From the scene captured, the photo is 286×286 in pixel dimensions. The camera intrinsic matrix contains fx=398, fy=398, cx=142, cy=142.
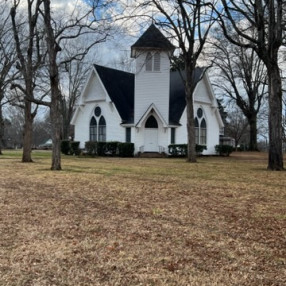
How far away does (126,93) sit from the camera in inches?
1384

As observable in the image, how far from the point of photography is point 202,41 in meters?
23.3

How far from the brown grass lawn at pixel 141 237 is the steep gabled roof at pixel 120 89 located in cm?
2342

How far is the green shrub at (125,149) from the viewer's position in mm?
31188

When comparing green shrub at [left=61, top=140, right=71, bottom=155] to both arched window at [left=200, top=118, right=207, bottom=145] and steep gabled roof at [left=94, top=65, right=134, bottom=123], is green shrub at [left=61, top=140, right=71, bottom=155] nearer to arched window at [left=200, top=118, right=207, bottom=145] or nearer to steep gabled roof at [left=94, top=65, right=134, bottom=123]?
steep gabled roof at [left=94, top=65, right=134, bottom=123]

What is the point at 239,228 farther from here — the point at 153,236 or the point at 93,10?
the point at 93,10

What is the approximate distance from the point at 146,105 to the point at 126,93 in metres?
3.80

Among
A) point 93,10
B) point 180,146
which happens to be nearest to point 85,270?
point 93,10

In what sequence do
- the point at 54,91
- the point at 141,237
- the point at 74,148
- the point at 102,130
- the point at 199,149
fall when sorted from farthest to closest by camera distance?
1. the point at 74,148
2. the point at 102,130
3. the point at 199,149
4. the point at 54,91
5. the point at 141,237

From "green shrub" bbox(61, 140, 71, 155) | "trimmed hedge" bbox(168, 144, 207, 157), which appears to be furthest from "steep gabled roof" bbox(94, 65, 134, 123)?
"green shrub" bbox(61, 140, 71, 155)

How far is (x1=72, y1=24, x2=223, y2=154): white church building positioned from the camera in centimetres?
3203

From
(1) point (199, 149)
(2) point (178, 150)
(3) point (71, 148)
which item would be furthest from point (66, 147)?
(1) point (199, 149)

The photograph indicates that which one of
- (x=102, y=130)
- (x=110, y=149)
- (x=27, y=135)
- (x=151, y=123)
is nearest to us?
(x=27, y=135)

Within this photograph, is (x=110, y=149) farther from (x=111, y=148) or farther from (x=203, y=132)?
(x=203, y=132)

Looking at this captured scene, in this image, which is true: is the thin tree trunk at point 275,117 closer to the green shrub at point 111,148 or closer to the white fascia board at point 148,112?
the white fascia board at point 148,112
